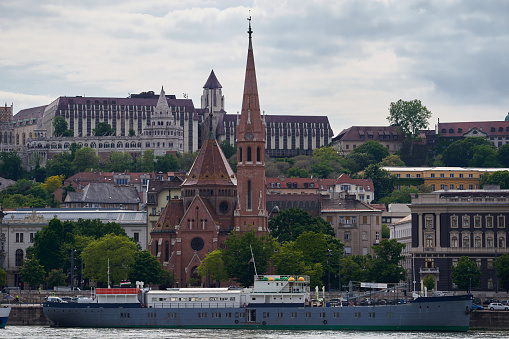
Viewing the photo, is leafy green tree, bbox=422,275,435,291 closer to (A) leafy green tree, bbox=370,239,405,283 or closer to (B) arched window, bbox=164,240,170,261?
(A) leafy green tree, bbox=370,239,405,283

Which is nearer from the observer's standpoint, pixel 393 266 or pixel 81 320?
pixel 81 320

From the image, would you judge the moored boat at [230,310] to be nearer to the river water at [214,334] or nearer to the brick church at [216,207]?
the river water at [214,334]

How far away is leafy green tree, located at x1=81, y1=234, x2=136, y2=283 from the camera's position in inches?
6575

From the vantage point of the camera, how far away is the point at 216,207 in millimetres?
184375

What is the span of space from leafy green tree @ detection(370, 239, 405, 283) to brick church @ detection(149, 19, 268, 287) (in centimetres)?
1865

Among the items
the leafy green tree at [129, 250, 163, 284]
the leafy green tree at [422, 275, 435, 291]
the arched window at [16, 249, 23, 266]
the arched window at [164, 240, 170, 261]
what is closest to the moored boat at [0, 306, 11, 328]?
the leafy green tree at [129, 250, 163, 284]

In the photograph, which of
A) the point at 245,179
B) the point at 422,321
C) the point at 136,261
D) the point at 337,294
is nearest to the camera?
the point at 422,321

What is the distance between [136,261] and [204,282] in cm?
1309

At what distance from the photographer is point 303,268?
158 meters

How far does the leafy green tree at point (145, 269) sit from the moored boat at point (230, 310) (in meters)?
21.9

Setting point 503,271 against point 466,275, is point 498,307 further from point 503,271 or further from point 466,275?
point 466,275

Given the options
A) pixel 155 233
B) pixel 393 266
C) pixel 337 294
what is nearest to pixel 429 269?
pixel 393 266

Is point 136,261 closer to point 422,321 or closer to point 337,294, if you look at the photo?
point 337,294

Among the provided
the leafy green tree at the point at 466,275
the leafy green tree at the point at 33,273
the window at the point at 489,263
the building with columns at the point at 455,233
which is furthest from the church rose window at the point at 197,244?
the window at the point at 489,263
